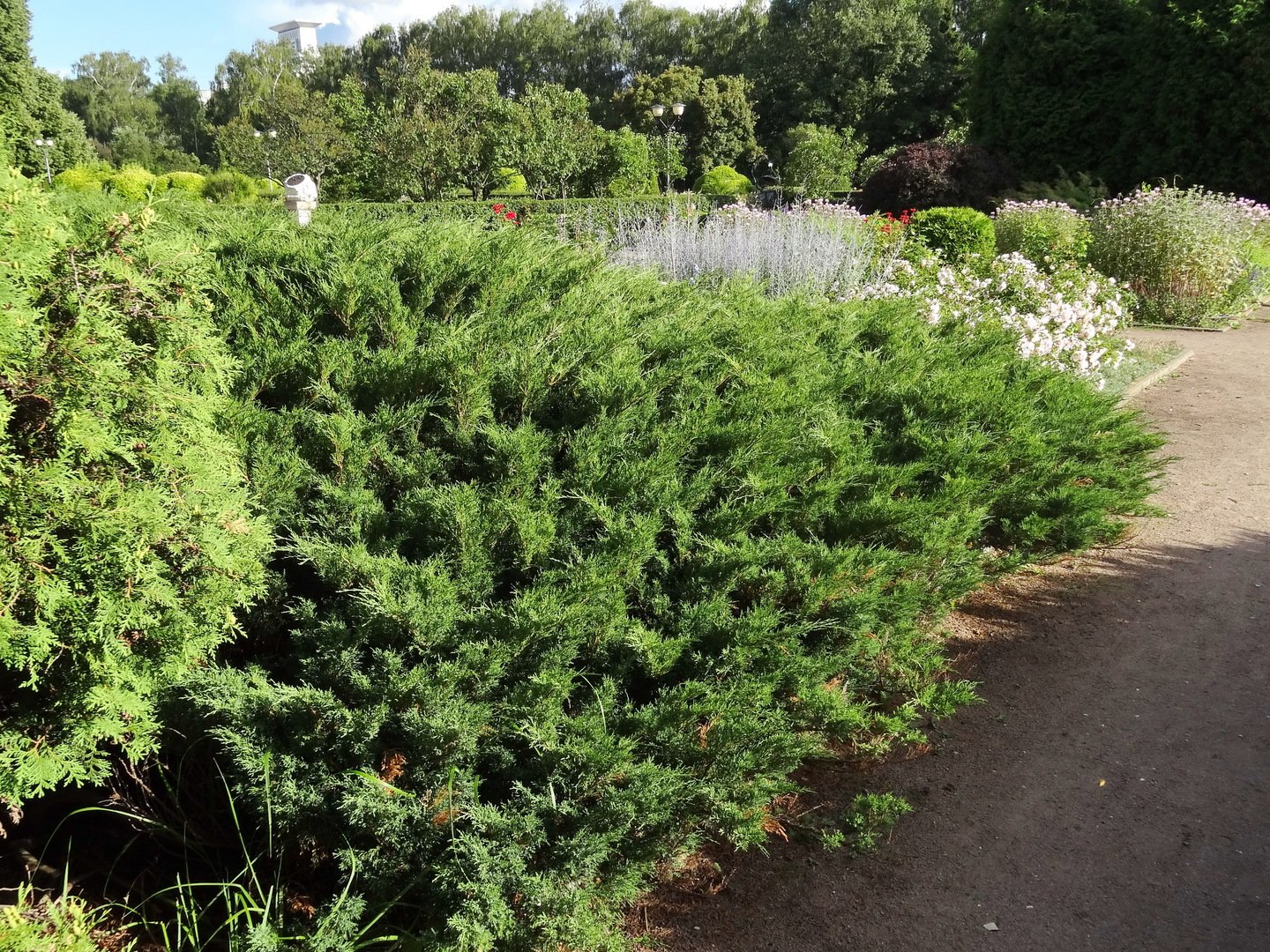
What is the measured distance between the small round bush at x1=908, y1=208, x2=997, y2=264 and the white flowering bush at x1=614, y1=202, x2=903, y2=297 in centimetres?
207

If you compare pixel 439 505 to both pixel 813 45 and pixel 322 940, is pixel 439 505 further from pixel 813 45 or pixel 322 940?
pixel 813 45

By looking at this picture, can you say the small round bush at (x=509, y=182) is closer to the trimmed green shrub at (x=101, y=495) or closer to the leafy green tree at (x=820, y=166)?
the leafy green tree at (x=820, y=166)

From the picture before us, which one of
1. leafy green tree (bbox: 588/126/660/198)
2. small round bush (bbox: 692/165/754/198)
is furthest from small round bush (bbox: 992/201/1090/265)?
small round bush (bbox: 692/165/754/198)

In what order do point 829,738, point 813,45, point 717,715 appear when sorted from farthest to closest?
point 813,45 < point 829,738 < point 717,715

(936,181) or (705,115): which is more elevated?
(705,115)

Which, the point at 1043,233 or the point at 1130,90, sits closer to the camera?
the point at 1043,233

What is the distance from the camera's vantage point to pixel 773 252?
25.7 ft

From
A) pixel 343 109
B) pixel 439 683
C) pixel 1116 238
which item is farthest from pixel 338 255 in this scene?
pixel 343 109

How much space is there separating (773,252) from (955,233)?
4.16 metres

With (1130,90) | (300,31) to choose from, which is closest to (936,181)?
(1130,90)

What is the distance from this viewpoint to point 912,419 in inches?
136

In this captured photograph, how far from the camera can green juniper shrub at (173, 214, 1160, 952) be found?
77.7 inches

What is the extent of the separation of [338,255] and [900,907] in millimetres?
2559

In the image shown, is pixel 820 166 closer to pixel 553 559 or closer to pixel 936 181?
pixel 936 181
